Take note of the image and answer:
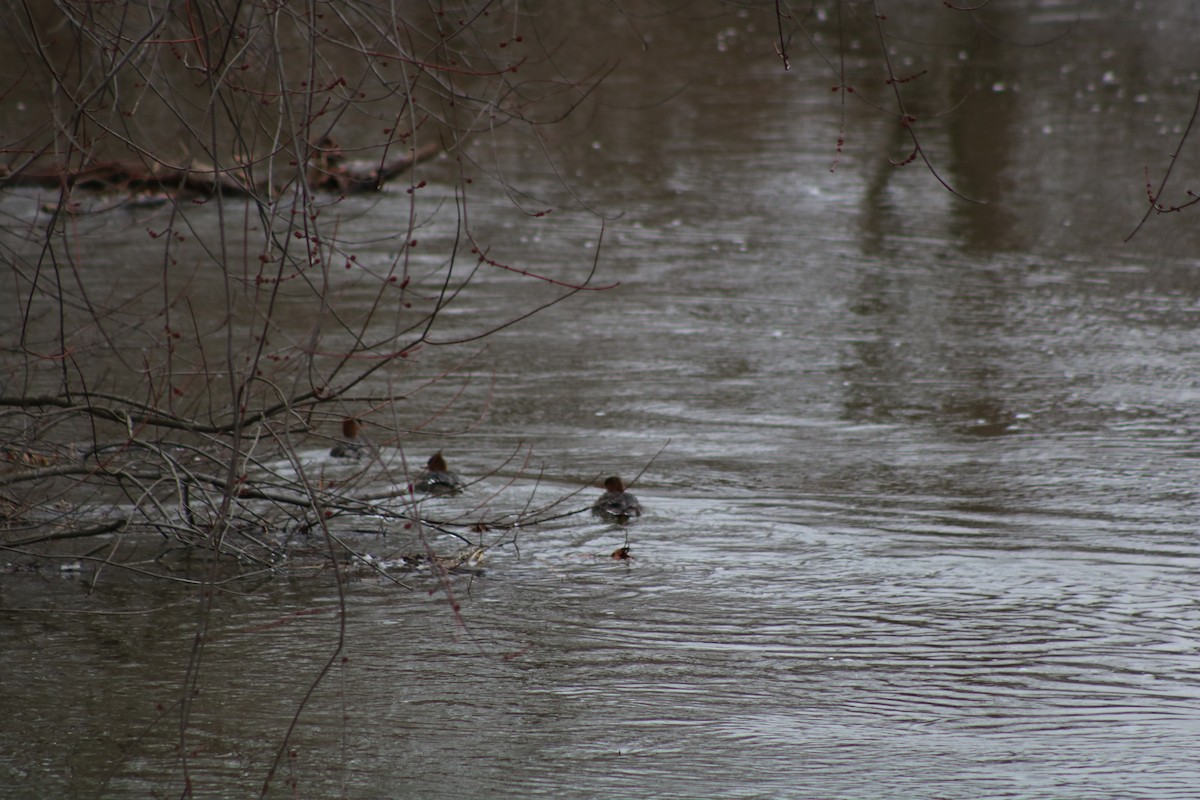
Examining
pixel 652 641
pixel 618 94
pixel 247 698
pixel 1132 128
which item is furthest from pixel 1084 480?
pixel 618 94

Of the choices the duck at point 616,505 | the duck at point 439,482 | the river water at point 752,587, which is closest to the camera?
the river water at point 752,587

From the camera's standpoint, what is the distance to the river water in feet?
11.3

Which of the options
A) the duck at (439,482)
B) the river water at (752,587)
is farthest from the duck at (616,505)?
the duck at (439,482)

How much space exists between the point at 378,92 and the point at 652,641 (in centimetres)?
1239

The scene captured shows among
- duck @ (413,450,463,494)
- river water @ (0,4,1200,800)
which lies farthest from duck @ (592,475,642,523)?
duck @ (413,450,463,494)

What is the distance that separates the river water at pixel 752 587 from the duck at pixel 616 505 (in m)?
0.06

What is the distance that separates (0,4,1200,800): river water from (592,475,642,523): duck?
0.20 feet

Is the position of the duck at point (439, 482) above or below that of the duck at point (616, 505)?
above

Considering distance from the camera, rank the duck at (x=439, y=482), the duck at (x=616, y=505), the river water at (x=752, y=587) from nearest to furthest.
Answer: the river water at (x=752, y=587)
the duck at (x=616, y=505)
the duck at (x=439, y=482)

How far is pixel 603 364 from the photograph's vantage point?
6.82m

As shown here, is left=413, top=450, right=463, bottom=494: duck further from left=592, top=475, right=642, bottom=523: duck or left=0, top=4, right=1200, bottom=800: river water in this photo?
left=592, top=475, right=642, bottom=523: duck

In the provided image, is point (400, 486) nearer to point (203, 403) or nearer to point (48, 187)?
point (203, 403)

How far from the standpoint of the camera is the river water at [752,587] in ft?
11.3

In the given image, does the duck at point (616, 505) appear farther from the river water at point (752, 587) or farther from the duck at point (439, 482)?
the duck at point (439, 482)
